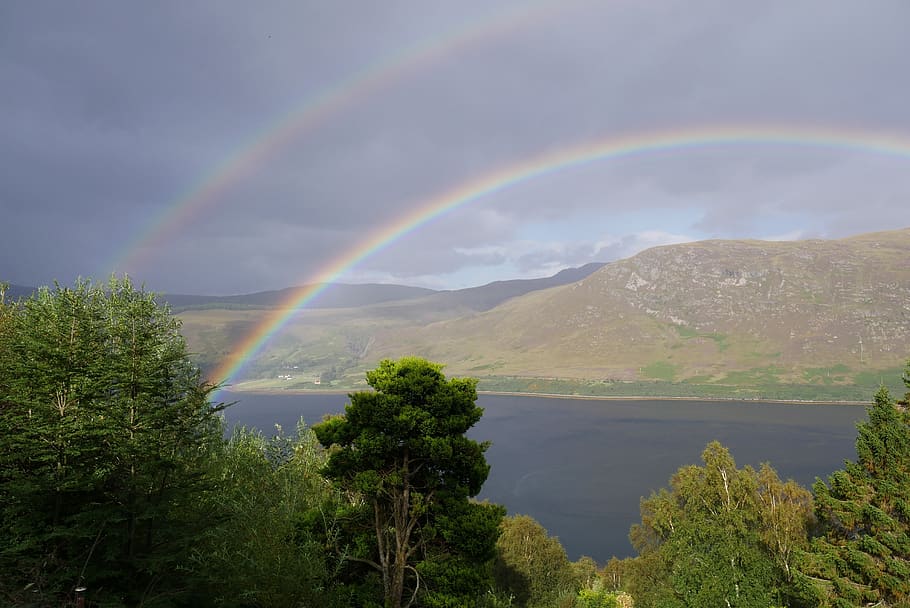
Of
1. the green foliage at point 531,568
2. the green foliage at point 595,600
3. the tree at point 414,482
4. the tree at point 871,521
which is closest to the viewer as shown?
the tree at point 414,482

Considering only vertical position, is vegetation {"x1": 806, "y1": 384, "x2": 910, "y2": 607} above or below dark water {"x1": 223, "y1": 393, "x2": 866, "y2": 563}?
above

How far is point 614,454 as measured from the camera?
14150 centimetres

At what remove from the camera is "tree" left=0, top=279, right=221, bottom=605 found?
13469 millimetres

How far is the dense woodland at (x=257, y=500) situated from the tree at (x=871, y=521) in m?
0.08

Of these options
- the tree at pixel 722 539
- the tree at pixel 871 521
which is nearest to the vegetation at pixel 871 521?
the tree at pixel 871 521

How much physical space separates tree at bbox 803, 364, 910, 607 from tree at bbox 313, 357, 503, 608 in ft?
55.0

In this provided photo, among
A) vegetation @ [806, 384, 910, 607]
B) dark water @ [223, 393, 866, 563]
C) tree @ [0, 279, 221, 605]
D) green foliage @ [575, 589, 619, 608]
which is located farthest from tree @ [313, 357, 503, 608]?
dark water @ [223, 393, 866, 563]

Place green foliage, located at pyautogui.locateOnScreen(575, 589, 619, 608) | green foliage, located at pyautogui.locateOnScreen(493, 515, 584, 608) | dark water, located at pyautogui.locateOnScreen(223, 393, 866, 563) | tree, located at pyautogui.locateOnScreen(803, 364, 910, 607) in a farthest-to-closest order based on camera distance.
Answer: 1. dark water, located at pyautogui.locateOnScreen(223, 393, 866, 563)
2. green foliage, located at pyautogui.locateOnScreen(493, 515, 584, 608)
3. green foliage, located at pyautogui.locateOnScreen(575, 589, 619, 608)
4. tree, located at pyautogui.locateOnScreen(803, 364, 910, 607)

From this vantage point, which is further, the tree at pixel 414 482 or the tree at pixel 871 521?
the tree at pixel 871 521

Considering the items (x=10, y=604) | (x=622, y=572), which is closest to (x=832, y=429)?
(x=622, y=572)

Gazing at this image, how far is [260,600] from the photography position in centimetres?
1307

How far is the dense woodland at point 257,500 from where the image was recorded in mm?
13641

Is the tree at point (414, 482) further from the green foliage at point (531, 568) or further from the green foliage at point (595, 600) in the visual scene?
the green foliage at point (531, 568)

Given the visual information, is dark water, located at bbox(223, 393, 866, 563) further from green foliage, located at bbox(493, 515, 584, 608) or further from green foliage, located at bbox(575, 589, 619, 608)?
green foliage, located at bbox(575, 589, 619, 608)
